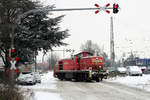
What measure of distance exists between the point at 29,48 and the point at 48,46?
2.16m

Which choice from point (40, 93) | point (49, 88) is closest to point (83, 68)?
point (49, 88)

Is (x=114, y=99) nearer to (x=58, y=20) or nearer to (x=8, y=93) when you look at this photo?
(x=8, y=93)

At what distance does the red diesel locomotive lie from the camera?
30312 mm

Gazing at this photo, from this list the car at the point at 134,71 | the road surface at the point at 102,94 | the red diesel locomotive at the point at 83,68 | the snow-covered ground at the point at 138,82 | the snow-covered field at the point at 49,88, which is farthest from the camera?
the car at the point at 134,71

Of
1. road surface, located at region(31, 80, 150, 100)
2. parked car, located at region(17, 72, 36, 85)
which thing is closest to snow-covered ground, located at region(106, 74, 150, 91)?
road surface, located at region(31, 80, 150, 100)

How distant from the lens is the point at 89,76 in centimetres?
2936

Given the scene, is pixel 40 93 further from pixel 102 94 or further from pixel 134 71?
pixel 134 71

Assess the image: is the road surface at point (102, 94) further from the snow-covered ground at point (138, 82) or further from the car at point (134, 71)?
the car at point (134, 71)

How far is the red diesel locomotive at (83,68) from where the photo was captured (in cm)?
3031

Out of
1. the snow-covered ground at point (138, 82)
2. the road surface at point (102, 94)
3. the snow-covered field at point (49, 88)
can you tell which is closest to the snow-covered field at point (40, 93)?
the snow-covered field at point (49, 88)

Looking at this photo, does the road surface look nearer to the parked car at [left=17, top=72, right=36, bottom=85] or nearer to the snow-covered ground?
the snow-covered ground

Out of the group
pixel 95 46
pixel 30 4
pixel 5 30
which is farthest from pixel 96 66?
pixel 95 46

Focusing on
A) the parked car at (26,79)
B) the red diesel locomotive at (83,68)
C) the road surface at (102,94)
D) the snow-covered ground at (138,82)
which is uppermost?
the red diesel locomotive at (83,68)

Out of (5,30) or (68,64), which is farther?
(68,64)
